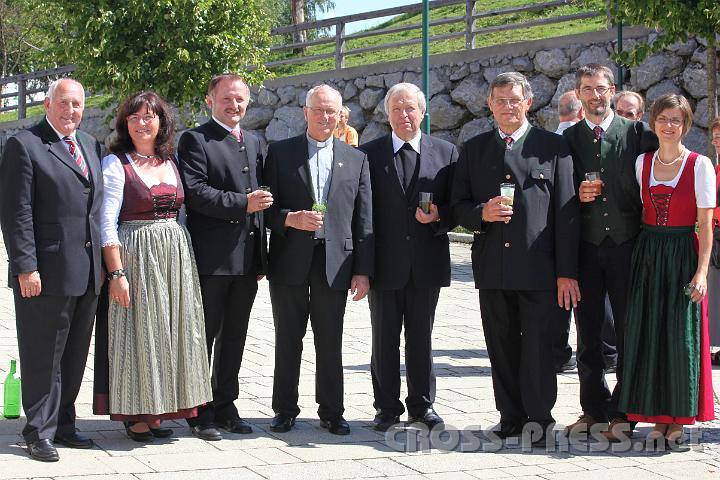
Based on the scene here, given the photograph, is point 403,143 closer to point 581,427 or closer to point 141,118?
point 141,118

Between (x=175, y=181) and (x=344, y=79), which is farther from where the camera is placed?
(x=344, y=79)

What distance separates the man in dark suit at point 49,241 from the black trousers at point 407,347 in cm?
171

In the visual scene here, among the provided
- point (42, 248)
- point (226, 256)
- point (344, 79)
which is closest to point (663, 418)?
point (226, 256)

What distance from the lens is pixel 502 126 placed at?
6.53m

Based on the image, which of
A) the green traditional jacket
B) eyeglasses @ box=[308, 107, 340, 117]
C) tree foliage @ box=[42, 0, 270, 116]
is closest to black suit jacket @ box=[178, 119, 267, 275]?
eyeglasses @ box=[308, 107, 340, 117]

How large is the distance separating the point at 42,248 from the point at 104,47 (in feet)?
41.0

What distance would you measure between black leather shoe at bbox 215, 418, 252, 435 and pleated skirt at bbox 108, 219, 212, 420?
36 centimetres

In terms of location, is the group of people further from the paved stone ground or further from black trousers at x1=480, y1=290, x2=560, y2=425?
the paved stone ground

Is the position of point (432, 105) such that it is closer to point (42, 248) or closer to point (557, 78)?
point (557, 78)

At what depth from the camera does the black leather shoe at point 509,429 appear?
6566mm

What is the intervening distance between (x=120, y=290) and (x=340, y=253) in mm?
1283

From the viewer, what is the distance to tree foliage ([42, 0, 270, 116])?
1764 cm

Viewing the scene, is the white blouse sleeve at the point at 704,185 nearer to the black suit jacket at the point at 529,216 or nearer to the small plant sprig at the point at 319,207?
the black suit jacket at the point at 529,216

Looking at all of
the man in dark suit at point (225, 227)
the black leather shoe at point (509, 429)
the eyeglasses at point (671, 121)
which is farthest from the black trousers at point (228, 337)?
the eyeglasses at point (671, 121)
